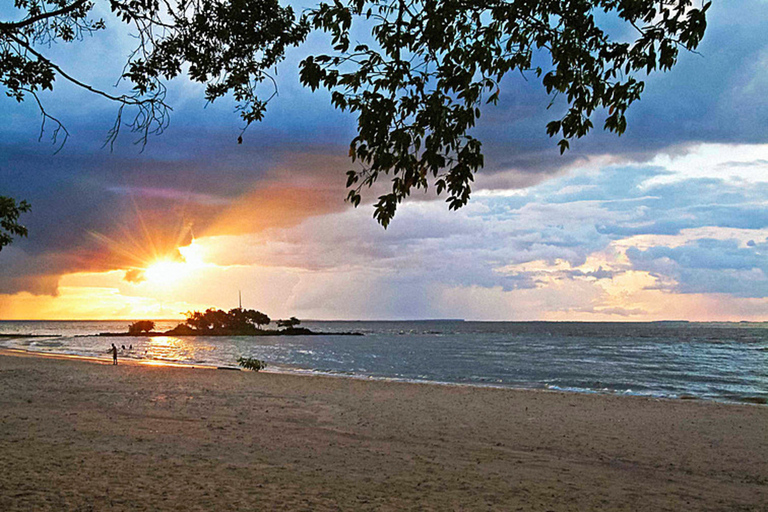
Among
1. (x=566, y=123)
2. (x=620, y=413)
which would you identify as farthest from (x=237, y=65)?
(x=620, y=413)

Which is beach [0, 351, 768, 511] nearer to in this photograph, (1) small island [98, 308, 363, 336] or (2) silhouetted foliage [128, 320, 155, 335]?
(1) small island [98, 308, 363, 336]

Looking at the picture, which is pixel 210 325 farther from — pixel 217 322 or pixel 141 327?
pixel 141 327

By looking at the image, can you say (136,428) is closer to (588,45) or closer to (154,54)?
(154,54)

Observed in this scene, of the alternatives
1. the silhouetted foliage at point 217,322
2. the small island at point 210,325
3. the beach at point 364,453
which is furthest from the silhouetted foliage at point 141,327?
the beach at point 364,453

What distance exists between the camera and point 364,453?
10.6 metres

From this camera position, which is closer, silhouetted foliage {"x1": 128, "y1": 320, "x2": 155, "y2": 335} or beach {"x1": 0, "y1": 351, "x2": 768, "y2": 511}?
beach {"x1": 0, "y1": 351, "x2": 768, "y2": 511}

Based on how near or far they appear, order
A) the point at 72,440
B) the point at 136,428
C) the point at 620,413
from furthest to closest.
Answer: the point at 620,413 → the point at 136,428 → the point at 72,440

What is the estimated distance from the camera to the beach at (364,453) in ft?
25.1

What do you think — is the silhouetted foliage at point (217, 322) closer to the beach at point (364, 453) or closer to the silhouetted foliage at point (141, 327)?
the silhouetted foliage at point (141, 327)

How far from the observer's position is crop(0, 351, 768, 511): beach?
766 cm

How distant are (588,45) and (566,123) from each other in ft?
2.66

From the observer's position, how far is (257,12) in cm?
834

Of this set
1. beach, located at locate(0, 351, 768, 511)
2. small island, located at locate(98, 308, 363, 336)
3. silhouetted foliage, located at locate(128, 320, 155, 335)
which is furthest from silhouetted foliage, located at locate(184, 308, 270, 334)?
beach, located at locate(0, 351, 768, 511)

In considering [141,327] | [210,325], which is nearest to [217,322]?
[210,325]
